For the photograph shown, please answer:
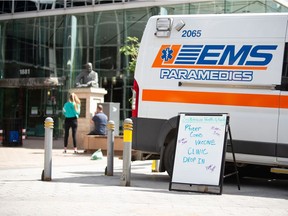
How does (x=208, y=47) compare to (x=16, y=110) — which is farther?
(x=16, y=110)

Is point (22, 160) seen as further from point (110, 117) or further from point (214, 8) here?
point (214, 8)

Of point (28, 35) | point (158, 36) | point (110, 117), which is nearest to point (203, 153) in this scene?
point (158, 36)

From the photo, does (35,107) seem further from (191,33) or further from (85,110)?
(191,33)

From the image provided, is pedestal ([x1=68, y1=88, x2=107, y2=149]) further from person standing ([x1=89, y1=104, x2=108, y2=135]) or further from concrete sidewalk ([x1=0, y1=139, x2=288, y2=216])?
concrete sidewalk ([x1=0, y1=139, x2=288, y2=216])

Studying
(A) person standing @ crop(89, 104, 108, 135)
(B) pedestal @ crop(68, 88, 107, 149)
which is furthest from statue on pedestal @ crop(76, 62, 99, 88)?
(A) person standing @ crop(89, 104, 108, 135)

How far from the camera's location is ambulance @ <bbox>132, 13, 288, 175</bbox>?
10.3 meters

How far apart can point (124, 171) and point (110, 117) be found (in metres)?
11.7

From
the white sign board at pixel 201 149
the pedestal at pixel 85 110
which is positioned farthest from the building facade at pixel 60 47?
the white sign board at pixel 201 149

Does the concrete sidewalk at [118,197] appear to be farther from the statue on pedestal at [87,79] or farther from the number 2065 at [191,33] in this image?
the statue on pedestal at [87,79]

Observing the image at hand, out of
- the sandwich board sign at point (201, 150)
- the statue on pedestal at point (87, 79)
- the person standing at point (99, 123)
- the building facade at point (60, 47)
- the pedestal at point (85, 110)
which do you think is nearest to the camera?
the sandwich board sign at point (201, 150)

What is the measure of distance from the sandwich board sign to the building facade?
746 inches

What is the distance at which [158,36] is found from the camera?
37.1 ft

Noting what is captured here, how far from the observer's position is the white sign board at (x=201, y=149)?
958 centimetres

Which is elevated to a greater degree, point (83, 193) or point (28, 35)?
point (28, 35)
